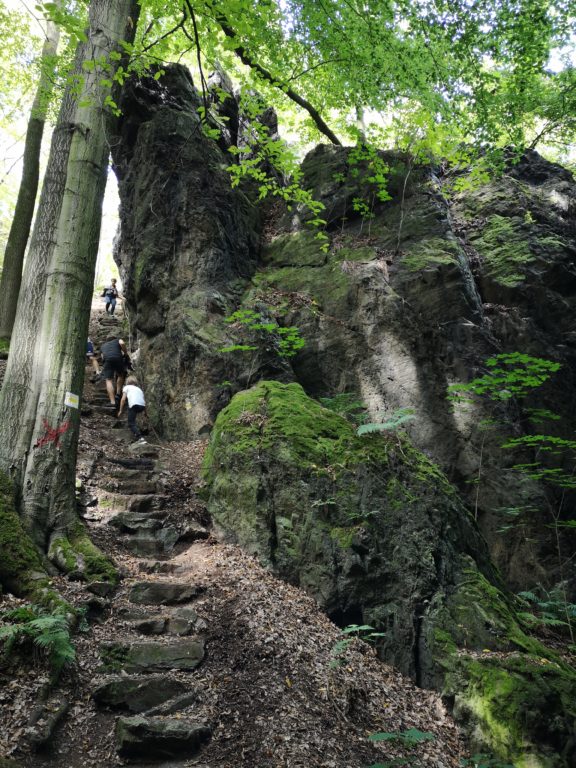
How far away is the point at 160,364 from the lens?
10422 millimetres

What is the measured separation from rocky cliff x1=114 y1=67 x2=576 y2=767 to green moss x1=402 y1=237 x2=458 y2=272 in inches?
1.8

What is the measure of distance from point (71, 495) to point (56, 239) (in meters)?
3.08

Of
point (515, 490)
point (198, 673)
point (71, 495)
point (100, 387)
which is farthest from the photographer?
point (100, 387)

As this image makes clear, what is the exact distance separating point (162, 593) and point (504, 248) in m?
10.8

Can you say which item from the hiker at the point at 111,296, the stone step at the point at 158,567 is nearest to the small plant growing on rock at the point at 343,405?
the stone step at the point at 158,567

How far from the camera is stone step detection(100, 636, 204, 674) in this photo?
12.4 ft

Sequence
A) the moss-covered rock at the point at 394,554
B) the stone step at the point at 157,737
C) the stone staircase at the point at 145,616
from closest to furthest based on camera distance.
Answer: the stone step at the point at 157,737 < the stone staircase at the point at 145,616 < the moss-covered rock at the point at 394,554

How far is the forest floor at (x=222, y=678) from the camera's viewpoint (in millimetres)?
3107

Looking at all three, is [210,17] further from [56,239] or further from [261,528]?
[261,528]

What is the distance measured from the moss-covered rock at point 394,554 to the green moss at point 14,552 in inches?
99.3

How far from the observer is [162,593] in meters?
4.88

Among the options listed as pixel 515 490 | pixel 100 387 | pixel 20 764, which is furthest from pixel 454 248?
pixel 20 764

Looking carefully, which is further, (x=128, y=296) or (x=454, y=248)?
(x=128, y=296)

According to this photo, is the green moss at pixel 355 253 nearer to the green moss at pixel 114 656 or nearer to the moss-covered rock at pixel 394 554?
the moss-covered rock at pixel 394 554
